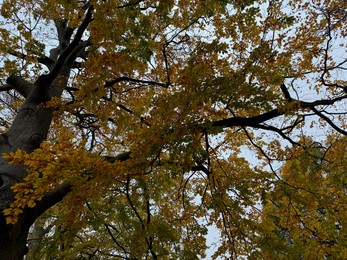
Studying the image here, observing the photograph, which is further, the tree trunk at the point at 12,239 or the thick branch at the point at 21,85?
the thick branch at the point at 21,85

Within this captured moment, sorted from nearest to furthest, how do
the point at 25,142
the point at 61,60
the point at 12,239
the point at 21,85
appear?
1. the point at 12,239
2. the point at 25,142
3. the point at 61,60
4. the point at 21,85

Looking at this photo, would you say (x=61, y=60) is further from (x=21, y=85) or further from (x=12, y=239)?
(x=12, y=239)

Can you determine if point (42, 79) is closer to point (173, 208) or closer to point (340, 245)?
point (173, 208)

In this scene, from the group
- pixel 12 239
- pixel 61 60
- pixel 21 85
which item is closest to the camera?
pixel 12 239

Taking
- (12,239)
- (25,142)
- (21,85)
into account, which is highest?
(21,85)

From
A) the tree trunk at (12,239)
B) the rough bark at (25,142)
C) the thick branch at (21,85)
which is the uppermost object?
the thick branch at (21,85)

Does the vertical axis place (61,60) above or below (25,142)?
above

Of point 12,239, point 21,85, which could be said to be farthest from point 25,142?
point 21,85

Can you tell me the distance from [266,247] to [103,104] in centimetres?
330

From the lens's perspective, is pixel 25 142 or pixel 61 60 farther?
pixel 61 60

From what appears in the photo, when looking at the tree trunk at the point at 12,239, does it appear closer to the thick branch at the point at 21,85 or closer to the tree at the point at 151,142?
the tree at the point at 151,142

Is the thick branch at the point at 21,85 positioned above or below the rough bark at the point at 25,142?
above

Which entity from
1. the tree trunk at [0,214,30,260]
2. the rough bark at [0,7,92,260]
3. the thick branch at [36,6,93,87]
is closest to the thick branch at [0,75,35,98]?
the rough bark at [0,7,92,260]

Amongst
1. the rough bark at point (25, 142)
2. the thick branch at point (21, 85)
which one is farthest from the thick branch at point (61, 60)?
the thick branch at point (21, 85)
